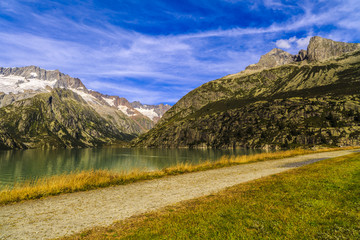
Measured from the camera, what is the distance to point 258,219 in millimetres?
8523

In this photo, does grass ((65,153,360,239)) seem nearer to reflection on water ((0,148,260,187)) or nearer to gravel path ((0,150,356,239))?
gravel path ((0,150,356,239))

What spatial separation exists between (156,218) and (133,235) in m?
1.98

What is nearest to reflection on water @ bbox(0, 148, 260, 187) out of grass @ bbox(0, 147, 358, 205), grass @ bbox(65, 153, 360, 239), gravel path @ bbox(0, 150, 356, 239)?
grass @ bbox(0, 147, 358, 205)

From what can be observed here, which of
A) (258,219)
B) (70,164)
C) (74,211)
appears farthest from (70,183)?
(70,164)

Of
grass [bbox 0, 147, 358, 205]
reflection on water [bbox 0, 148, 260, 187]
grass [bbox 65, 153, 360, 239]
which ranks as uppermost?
grass [bbox 65, 153, 360, 239]

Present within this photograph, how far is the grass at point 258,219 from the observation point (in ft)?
23.8

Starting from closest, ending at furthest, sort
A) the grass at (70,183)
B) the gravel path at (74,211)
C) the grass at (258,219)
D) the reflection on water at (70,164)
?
the grass at (258,219) < the gravel path at (74,211) < the grass at (70,183) < the reflection on water at (70,164)

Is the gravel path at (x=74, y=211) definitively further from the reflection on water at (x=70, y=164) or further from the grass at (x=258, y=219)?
the reflection on water at (x=70, y=164)

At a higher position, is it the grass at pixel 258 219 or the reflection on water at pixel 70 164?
the grass at pixel 258 219

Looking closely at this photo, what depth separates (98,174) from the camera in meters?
22.2

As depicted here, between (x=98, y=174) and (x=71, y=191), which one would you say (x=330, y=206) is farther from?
(x=98, y=174)

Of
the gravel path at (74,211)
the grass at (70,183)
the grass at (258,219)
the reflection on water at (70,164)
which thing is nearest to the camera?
the grass at (258,219)

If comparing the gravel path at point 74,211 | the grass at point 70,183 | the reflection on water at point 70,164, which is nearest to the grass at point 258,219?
the gravel path at point 74,211

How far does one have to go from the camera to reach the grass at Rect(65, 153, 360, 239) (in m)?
7.26
